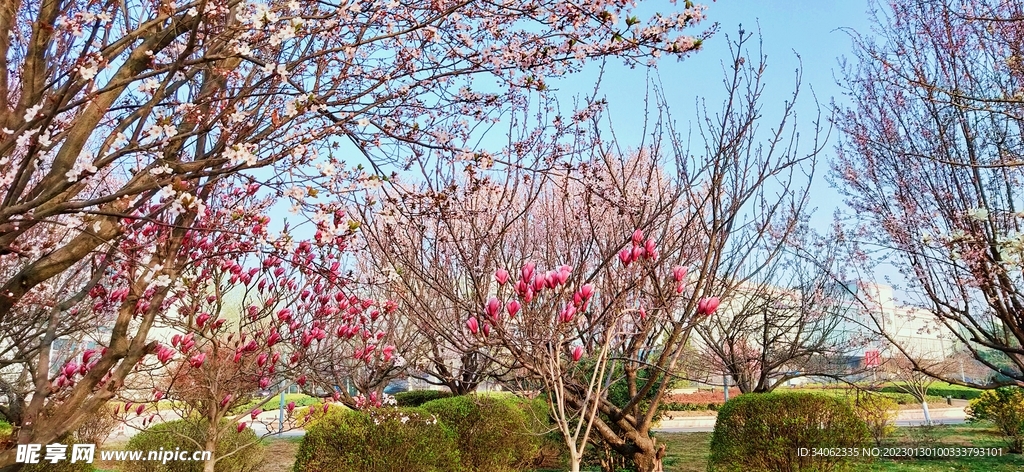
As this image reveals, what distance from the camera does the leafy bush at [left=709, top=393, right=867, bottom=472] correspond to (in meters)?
5.92

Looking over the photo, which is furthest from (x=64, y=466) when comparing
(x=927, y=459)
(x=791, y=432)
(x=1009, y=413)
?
(x=1009, y=413)

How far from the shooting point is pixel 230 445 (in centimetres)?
661

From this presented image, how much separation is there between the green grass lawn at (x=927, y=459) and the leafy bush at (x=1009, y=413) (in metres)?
0.21

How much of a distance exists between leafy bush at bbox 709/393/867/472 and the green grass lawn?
0.43 meters

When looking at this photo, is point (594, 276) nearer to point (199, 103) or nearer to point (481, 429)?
point (199, 103)

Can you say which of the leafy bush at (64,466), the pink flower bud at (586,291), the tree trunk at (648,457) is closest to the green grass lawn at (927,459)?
the tree trunk at (648,457)

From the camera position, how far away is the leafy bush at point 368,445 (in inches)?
187

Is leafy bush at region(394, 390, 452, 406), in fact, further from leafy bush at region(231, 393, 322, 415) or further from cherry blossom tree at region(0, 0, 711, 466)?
cherry blossom tree at region(0, 0, 711, 466)

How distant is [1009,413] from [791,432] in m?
6.13

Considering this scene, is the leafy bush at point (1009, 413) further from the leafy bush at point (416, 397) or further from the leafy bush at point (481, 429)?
the leafy bush at point (416, 397)

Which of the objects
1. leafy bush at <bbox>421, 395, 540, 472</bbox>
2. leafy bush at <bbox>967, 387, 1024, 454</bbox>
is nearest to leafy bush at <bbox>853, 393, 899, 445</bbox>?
leafy bush at <bbox>967, 387, 1024, 454</bbox>

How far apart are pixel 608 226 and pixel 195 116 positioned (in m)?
3.51

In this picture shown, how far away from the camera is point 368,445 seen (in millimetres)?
4770

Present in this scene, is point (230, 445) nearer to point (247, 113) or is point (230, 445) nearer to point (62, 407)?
point (62, 407)
